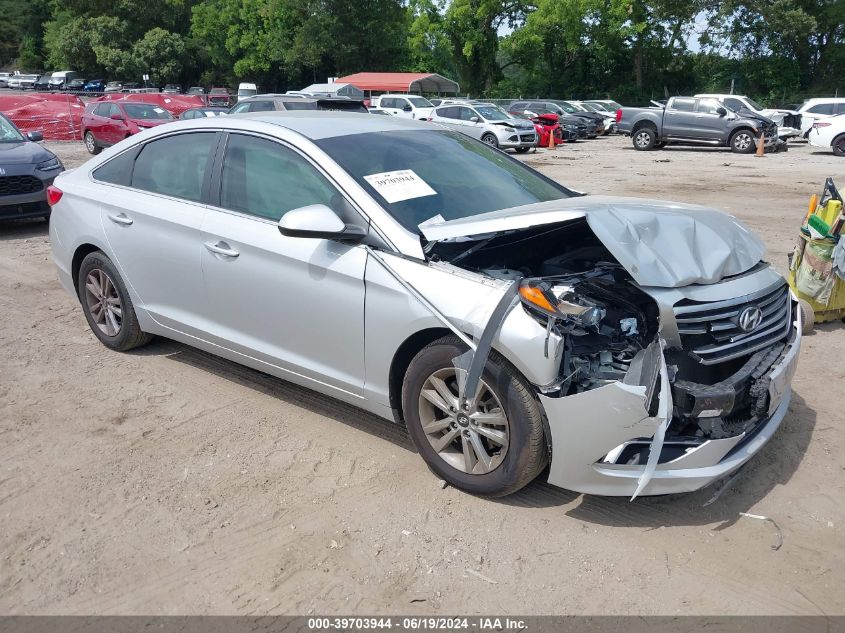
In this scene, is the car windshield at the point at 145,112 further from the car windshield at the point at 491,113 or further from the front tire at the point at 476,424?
the front tire at the point at 476,424

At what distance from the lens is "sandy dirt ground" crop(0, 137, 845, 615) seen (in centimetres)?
288

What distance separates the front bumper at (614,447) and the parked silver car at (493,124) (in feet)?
64.5

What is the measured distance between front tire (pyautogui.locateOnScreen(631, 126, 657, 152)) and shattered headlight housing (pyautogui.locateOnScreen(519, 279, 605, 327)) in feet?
79.9

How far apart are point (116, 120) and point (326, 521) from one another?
1941 centimetres

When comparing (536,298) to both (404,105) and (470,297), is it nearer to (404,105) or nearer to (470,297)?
(470,297)

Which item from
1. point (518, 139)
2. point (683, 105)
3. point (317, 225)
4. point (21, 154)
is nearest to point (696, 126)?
point (683, 105)

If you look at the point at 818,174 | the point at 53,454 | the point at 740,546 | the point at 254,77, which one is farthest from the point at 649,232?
the point at 254,77

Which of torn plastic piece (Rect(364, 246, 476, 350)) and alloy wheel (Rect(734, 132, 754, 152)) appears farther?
alloy wheel (Rect(734, 132, 754, 152))

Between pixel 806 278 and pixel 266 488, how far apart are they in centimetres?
447

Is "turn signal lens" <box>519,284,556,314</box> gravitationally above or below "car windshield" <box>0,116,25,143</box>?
below

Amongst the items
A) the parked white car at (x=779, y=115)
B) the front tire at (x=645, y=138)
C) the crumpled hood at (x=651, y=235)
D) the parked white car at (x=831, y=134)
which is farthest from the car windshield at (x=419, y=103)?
the crumpled hood at (x=651, y=235)

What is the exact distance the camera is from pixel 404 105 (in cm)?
2897

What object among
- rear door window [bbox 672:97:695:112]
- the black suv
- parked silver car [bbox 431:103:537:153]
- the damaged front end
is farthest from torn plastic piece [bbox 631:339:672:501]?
rear door window [bbox 672:97:695:112]

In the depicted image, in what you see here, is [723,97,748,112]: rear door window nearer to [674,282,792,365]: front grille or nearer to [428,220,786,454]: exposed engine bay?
[674,282,792,365]: front grille
